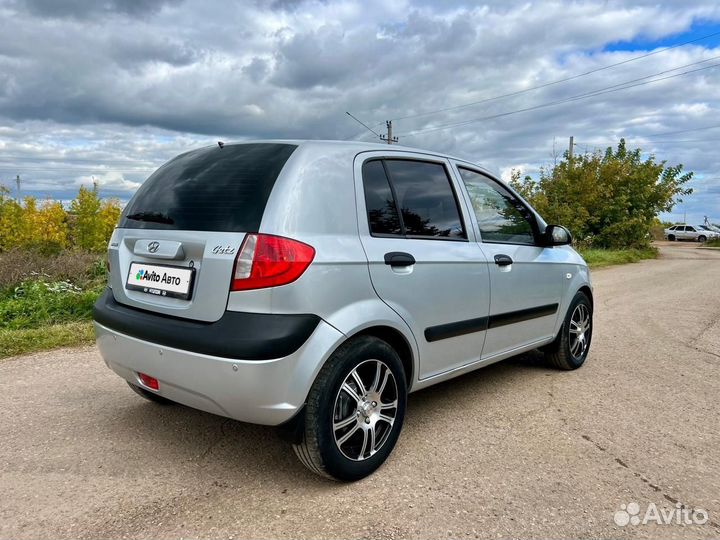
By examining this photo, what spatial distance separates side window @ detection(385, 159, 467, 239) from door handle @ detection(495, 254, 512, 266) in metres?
0.33

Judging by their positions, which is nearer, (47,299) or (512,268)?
(512,268)

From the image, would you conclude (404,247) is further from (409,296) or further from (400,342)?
(400,342)

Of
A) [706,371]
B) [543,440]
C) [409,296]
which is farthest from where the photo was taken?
[706,371]

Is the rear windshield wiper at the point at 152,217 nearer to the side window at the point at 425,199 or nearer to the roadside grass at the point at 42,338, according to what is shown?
the side window at the point at 425,199

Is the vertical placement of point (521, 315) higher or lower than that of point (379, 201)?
lower

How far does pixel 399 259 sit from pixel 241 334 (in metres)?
0.96

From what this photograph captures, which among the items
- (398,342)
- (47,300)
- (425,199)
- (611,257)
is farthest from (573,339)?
(611,257)

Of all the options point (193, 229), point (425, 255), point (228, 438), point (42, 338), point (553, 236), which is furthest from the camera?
point (42, 338)

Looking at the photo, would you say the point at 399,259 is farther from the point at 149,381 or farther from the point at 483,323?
the point at 149,381

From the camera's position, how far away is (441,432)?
336 centimetres

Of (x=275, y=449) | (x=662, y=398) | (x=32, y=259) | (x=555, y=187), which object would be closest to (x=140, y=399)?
(x=275, y=449)

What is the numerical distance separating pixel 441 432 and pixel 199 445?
1.46 metres

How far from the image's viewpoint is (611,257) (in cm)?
1856

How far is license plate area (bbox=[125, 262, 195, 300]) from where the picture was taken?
2594 mm
